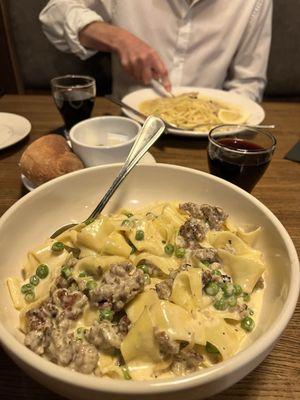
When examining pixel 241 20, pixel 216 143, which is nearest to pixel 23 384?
pixel 216 143

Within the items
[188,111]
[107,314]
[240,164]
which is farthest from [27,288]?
[188,111]

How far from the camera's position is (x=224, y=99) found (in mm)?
2635

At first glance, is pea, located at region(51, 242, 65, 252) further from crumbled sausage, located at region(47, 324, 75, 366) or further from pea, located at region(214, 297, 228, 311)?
pea, located at region(214, 297, 228, 311)

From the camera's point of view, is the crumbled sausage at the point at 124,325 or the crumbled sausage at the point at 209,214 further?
the crumbled sausage at the point at 209,214

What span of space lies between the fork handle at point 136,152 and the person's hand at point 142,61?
121cm

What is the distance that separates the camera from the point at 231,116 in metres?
2.31

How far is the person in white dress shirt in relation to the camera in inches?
114

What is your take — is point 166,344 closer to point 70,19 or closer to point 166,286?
point 166,286

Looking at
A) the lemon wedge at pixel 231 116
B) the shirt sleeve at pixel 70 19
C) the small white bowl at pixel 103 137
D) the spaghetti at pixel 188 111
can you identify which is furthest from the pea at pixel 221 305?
the shirt sleeve at pixel 70 19

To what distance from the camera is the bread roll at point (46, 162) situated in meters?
1.50

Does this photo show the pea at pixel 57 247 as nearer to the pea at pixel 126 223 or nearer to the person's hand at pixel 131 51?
the pea at pixel 126 223

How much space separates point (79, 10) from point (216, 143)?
2.11m

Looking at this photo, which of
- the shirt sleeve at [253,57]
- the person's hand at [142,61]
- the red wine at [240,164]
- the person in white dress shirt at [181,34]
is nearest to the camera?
the red wine at [240,164]

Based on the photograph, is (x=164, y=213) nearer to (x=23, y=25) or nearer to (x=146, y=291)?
(x=146, y=291)
